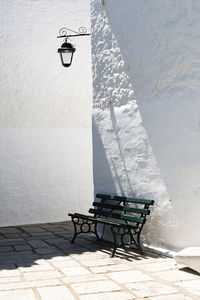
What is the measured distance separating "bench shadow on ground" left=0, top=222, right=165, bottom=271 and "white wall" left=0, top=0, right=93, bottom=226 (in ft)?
3.81

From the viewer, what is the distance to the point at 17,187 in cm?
911

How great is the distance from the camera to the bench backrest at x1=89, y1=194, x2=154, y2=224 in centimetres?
598

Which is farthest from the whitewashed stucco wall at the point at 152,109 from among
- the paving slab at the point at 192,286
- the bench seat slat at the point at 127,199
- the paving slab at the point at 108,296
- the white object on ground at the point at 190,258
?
the paving slab at the point at 108,296

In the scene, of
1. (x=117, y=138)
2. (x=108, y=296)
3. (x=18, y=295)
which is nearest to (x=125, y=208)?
(x=117, y=138)

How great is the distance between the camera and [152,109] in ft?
20.1

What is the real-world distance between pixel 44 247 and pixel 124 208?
1.38 m

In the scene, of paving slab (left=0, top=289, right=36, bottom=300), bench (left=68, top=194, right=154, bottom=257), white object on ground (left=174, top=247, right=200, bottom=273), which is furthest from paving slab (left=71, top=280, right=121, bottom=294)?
bench (left=68, top=194, right=154, bottom=257)

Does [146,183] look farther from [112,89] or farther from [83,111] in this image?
[83,111]

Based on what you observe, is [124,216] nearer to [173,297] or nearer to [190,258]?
[190,258]

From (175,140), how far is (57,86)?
4603mm

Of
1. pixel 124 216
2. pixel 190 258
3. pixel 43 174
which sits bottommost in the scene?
pixel 190 258

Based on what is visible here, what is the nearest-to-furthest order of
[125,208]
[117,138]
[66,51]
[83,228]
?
[125,208] → [117,138] → [66,51] → [83,228]

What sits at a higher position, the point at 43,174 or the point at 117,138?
the point at 117,138

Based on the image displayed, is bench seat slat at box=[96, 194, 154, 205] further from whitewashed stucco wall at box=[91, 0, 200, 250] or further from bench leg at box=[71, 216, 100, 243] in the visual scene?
bench leg at box=[71, 216, 100, 243]
